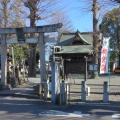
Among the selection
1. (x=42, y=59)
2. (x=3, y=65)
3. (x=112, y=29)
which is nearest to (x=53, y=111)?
(x=42, y=59)

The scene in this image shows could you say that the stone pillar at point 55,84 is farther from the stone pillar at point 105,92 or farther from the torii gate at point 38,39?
the torii gate at point 38,39

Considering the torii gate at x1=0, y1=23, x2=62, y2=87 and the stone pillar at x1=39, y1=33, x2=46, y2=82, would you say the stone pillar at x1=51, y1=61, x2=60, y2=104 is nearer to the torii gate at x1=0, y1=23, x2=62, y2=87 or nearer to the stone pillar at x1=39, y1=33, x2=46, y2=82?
the torii gate at x1=0, y1=23, x2=62, y2=87

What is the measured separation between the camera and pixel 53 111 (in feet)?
33.4

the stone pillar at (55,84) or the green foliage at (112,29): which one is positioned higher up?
the green foliage at (112,29)

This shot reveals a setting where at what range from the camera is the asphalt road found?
925 cm

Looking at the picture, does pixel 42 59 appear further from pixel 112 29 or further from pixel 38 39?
pixel 112 29

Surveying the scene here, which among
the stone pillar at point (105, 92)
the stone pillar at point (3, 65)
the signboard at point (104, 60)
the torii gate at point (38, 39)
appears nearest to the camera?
the stone pillar at point (105, 92)

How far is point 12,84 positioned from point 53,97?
6956 mm

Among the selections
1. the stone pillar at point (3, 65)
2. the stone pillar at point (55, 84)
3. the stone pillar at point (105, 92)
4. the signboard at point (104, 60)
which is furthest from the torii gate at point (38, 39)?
the stone pillar at point (105, 92)

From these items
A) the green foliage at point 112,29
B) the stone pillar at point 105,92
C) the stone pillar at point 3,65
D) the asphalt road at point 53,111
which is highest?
the green foliage at point 112,29

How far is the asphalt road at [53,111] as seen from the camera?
30.4ft

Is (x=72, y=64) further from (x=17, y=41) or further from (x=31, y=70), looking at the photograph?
(x=31, y=70)

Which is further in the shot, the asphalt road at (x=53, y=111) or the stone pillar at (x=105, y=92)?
the stone pillar at (x=105, y=92)

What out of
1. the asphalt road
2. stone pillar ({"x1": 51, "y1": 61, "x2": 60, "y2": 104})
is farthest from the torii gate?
the asphalt road
